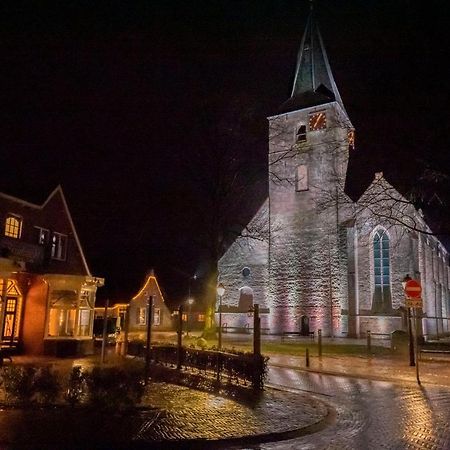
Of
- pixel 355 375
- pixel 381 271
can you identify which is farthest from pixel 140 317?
pixel 355 375

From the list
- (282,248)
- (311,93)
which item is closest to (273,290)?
(282,248)

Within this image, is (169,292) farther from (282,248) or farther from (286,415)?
(286,415)

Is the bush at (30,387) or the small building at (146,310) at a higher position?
→ the small building at (146,310)

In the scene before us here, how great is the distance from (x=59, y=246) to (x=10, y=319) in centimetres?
385

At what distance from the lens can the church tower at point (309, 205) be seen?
40.3m

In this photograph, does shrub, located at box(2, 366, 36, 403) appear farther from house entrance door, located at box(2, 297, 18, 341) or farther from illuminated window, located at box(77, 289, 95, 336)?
illuminated window, located at box(77, 289, 95, 336)

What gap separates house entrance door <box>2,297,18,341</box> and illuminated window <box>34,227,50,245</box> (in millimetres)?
2675

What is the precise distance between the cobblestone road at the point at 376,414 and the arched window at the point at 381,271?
81.7 ft

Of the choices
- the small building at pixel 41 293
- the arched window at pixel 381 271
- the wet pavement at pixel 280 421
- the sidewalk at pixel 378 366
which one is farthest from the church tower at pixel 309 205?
the wet pavement at pixel 280 421

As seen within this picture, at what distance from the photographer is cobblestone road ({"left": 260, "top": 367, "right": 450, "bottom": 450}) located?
305 inches

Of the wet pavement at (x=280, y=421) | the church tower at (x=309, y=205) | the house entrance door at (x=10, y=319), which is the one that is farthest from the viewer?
the church tower at (x=309, y=205)

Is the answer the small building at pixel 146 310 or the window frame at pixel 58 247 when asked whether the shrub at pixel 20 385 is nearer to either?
the window frame at pixel 58 247

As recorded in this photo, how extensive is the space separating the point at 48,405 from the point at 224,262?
36.1m

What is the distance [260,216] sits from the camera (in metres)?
45.2
